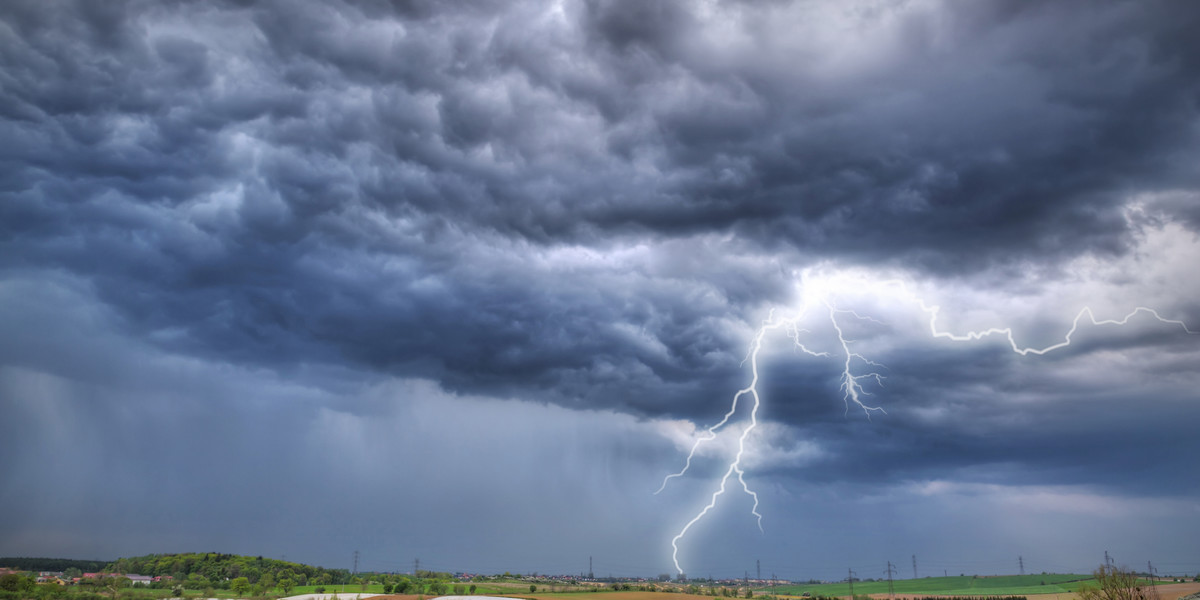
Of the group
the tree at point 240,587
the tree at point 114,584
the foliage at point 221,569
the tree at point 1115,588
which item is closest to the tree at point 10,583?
the tree at point 114,584

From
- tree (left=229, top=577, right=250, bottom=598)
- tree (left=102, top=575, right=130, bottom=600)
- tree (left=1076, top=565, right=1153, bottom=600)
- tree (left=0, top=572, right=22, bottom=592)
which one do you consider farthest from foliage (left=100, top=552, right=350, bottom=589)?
tree (left=1076, top=565, right=1153, bottom=600)

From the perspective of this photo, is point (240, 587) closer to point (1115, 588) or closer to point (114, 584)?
point (114, 584)

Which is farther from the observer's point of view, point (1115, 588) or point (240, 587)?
point (240, 587)

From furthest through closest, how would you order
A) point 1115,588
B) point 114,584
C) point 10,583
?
1. point 114,584
2. point 10,583
3. point 1115,588

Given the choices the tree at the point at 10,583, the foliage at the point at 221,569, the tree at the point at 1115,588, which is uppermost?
the tree at the point at 1115,588

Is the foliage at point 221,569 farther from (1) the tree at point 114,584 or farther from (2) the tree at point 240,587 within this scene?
(1) the tree at point 114,584

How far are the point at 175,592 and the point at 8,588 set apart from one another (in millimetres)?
23853

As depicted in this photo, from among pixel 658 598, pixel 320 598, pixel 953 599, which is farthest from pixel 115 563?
pixel 953 599

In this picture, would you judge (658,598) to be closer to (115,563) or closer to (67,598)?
(67,598)

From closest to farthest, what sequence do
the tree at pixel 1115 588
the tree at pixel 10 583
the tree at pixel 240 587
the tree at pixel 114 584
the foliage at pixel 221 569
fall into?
the tree at pixel 1115 588 < the tree at pixel 10 583 < the tree at pixel 114 584 < the tree at pixel 240 587 < the foliage at pixel 221 569

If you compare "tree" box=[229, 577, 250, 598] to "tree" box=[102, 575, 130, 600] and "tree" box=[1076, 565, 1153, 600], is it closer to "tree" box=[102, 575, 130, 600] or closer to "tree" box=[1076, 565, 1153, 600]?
"tree" box=[102, 575, 130, 600]

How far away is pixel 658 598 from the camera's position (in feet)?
335

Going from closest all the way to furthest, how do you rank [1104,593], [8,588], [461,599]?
[1104,593]
[461,599]
[8,588]

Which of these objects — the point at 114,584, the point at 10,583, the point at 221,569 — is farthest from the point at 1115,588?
the point at 221,569
